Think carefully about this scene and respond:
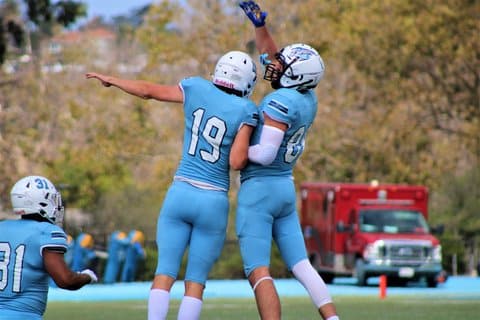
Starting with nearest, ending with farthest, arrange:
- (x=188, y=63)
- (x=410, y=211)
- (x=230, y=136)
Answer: (x=230, y=136)
(x=410, y=211)
(x=188, y=63)

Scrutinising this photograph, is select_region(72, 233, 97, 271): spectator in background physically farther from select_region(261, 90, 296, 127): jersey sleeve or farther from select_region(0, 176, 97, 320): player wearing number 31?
select_region(0, 176, 97, 320): player wearing number 31

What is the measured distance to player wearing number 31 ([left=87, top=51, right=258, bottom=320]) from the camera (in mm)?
8672

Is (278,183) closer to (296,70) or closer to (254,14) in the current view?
(296,70)

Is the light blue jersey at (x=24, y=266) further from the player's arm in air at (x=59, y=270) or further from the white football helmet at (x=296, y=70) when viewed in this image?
the white football helmet at (x=296, y=70)

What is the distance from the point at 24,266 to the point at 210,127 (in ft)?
7.14

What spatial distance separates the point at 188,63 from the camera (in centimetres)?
3659

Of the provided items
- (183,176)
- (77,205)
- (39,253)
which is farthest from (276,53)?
(77,205)

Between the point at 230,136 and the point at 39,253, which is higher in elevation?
the point at 230,136

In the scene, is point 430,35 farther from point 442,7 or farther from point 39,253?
point 39,253

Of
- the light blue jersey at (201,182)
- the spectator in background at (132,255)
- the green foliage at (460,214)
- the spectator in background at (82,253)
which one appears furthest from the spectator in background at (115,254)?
the light blue jersey at (201,182)

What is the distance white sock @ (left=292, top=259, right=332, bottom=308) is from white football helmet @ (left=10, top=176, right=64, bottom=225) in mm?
2309

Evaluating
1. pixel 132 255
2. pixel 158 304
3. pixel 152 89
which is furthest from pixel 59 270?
pixel 132 255

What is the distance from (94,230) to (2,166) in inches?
185

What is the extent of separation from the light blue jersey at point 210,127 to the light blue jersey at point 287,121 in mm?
137
